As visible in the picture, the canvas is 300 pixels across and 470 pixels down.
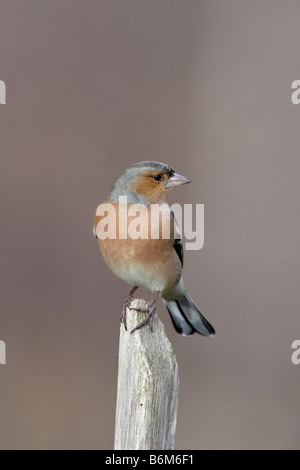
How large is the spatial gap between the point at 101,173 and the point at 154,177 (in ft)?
7.00

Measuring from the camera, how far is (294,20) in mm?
5762

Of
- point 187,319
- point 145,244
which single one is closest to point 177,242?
point 145,244

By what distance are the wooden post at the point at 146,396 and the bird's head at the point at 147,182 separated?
1.00 meters

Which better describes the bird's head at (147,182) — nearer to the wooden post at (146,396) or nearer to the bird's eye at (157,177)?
the bird's eye at (157,177)

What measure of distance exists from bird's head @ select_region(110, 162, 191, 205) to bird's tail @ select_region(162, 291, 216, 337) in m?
0.88

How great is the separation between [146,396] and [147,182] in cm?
131

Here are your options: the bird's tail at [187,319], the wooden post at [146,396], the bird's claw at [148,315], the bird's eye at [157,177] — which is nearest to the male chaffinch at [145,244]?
the bird's eye at [157,177]

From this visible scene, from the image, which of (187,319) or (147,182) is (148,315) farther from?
(187,319)

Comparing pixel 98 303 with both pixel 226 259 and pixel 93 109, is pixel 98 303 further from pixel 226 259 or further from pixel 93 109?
pixel 93 109

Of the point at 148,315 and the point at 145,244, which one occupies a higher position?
the point at 145,244

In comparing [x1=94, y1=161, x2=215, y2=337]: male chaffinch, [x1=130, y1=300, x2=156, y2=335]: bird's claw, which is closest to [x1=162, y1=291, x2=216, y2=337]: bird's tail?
[x1=94, y1=161, x2=215, y2=337]: male chaffinch

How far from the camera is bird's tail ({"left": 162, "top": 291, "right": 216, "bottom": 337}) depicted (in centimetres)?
388

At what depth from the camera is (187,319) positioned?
3949 mm

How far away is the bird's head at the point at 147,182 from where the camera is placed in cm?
333
